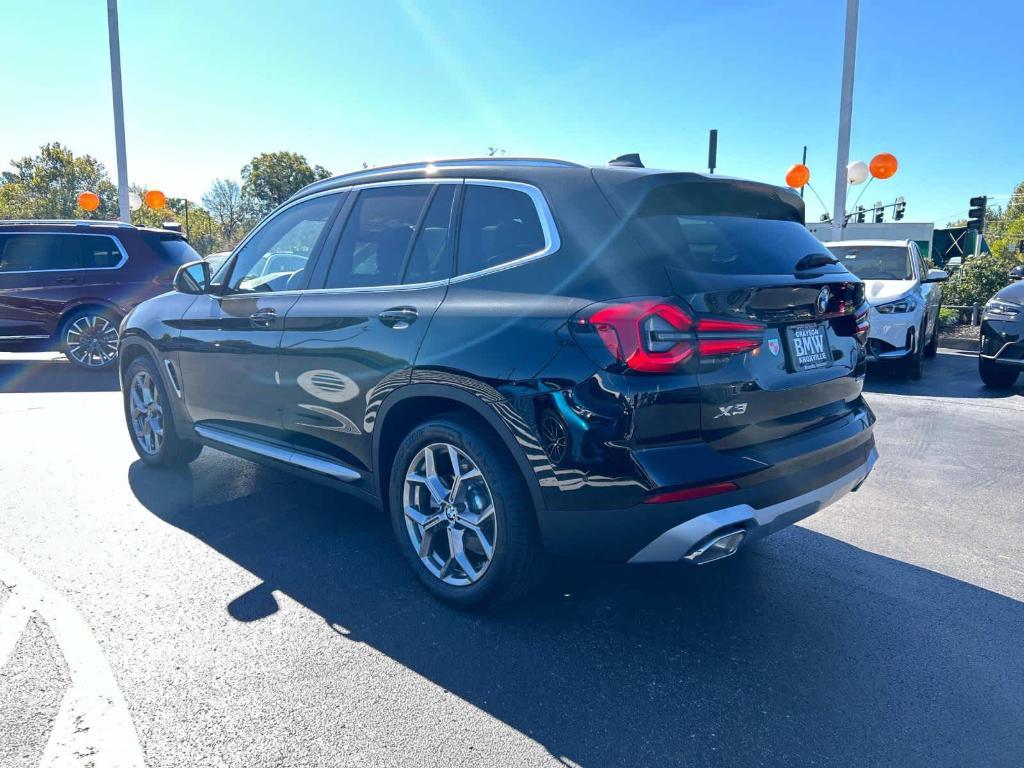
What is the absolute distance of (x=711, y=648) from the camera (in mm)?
2873

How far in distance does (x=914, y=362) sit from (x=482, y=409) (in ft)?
25.4

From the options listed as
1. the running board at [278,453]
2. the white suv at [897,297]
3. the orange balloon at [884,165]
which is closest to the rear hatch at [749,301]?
the running board at [278,453]

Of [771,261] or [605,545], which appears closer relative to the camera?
Result: [605,545]

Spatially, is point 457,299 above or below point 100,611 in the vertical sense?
above

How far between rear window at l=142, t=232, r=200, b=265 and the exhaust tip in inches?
365

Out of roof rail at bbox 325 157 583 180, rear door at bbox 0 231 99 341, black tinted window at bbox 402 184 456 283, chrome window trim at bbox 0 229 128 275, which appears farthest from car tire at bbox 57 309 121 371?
black tinted window at bbox 402 184 456 283

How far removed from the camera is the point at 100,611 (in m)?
3.16

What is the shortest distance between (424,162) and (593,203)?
3.72ft

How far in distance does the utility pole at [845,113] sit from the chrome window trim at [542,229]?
1257 cm

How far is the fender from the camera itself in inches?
108

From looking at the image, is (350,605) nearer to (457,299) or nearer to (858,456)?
(457,299)

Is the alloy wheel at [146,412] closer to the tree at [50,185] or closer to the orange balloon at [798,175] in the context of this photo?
the orange balloon at [798,175]

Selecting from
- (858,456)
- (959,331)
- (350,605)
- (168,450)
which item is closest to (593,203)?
(858,456)

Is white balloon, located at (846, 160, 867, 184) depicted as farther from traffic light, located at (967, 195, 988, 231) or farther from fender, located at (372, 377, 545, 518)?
fender, located at (372, 377, 545, 518)
